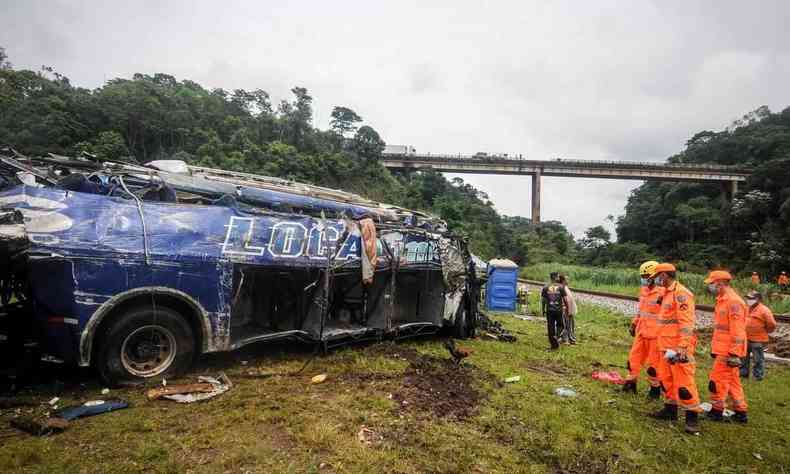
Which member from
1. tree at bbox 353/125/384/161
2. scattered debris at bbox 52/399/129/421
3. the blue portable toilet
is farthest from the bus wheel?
tree at bbox 353/125/384/161

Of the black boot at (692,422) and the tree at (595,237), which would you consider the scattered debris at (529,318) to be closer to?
the black boot at (692,422)

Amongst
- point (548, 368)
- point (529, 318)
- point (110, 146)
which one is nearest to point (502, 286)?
point (529, 318)

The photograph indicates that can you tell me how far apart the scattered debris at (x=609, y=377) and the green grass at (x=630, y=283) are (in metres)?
13.8

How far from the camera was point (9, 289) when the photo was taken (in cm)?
526

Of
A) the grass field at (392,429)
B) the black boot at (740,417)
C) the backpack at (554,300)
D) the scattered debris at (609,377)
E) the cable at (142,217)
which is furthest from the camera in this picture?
the backpack at (554,300)

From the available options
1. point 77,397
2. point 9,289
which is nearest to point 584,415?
point 77,397

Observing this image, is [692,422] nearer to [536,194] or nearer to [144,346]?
[144,346]

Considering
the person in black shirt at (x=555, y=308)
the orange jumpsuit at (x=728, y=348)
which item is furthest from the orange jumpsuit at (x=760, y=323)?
the person in black shirt at (x=555, y=308)

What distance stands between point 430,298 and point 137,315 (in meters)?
5.20

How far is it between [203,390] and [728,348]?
20.1ft

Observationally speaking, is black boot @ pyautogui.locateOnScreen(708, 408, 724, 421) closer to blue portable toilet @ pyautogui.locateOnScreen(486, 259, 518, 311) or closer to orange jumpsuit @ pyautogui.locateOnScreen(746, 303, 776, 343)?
orange jumpsuit @ pyautogui.locateOnScreen(746, 303, 776, 343)

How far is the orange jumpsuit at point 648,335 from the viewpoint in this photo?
5.31 meters

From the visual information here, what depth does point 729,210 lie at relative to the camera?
45312 millimetres

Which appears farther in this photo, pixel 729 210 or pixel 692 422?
pixel 729 210
